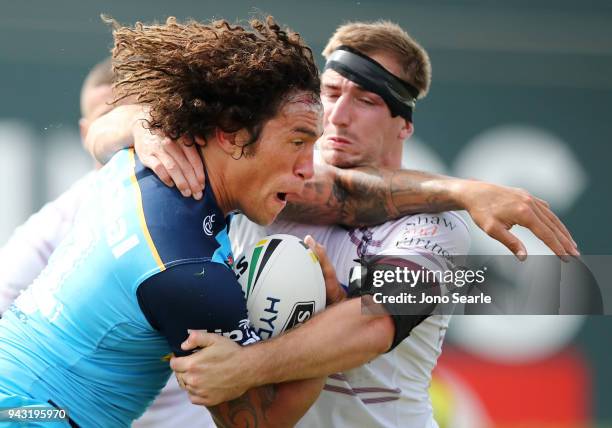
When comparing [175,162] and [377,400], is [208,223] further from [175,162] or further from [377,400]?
[377,400]

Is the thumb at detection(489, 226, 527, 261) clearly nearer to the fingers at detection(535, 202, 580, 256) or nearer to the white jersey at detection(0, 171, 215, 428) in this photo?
the fingers at detection(535, 202, 580, 256)

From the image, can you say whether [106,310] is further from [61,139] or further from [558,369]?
[558,369]

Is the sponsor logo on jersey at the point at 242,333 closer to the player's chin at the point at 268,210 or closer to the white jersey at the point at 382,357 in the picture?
the player's chin at the point at 268,210

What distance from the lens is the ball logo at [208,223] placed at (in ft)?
9.23

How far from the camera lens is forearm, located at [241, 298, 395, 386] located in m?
2.96

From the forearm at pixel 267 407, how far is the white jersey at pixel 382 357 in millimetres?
659

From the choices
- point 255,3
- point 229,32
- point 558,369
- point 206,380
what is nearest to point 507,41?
point 255,3

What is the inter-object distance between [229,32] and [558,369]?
14.9ft

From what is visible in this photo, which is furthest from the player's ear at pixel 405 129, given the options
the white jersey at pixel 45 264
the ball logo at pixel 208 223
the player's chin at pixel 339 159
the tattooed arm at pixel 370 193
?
the ball logo at pixel 208 223

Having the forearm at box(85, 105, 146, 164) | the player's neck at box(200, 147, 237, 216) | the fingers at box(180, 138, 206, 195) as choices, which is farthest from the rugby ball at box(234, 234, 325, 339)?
the forearm at box(85, 105, 146, 164)

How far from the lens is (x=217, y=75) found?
2.91m

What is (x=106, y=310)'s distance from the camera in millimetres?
2732

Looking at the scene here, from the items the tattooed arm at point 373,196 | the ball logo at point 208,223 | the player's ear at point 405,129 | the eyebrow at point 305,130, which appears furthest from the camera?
the player's ear at point 405,129

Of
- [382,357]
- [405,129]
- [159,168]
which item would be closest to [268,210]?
[159,168]
